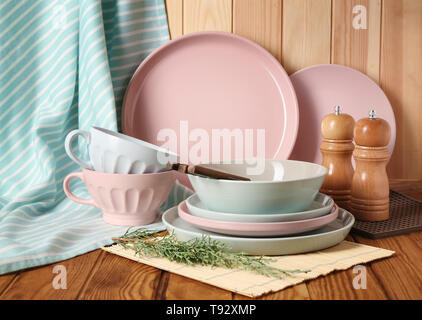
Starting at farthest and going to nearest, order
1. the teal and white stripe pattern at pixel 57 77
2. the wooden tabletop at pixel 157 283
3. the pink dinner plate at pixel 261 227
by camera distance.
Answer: the teal and white stripe pattern at pixel 57 77, the pink dinner plate at pixel 261 227, the wooden tabletop at pixel 157 283

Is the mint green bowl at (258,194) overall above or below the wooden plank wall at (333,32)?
below

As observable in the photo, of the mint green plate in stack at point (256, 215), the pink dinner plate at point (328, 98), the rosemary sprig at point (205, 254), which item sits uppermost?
the pink dinner plate at point (328, 98)

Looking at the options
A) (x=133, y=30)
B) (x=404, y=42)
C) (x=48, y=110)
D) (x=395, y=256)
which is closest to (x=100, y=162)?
(x=48, y=110)

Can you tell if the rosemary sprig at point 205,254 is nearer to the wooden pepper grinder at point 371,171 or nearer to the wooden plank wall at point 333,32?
the wooden pepper grinder at point 371,171

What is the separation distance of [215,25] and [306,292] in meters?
0.81

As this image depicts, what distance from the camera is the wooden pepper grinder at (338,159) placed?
1012mm

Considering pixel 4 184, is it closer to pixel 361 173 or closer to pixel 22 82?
pixel 22 82

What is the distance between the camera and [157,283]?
0.68 metres

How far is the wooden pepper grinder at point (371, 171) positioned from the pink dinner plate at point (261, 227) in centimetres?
20

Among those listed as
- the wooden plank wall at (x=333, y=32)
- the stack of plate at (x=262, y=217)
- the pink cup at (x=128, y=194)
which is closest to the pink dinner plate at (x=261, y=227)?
the stack of plate at (x=262, y=217)

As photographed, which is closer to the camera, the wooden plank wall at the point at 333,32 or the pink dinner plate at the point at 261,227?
the pink dinner plate at the point at 261,227

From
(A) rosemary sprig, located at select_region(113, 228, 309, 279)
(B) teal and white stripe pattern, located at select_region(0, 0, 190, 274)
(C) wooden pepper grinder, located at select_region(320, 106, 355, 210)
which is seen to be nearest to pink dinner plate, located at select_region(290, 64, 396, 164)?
(C) wooden pepper grinder, located at select_region(320, 106, 355, 210)

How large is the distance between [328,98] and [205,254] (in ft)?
2.16

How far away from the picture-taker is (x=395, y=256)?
0.79 m
